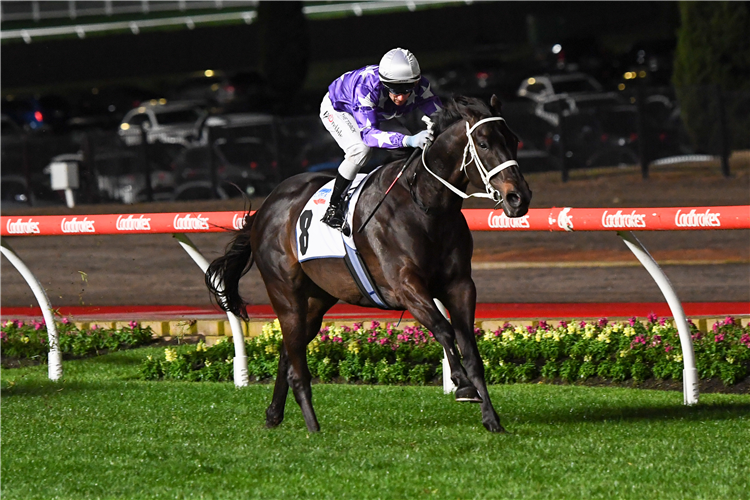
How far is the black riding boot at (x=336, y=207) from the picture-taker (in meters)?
6.30

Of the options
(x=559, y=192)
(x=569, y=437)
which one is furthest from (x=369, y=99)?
(x=559, y=192)

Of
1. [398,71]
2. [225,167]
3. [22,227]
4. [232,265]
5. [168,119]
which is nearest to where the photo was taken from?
[398,71]

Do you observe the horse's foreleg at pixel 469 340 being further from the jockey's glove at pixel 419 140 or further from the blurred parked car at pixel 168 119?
the blurred parked car at pixel 168 119

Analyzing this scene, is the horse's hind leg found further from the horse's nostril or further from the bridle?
the horse's nostril

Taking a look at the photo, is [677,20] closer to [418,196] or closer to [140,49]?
[140,49]

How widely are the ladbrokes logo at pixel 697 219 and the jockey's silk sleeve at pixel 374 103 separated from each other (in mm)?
1455

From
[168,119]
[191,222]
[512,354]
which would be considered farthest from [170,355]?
[168,119]

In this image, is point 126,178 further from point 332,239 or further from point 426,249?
point 426,249

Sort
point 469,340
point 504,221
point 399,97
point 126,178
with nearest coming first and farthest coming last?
point 469,340
point 399,97
point 504,221
point 126,178

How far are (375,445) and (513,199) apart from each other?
1.31m

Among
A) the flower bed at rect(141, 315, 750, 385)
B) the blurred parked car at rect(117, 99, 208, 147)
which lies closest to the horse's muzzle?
the flower bed at rect(141, 315, 750, 385)

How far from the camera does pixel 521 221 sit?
7.20 metres

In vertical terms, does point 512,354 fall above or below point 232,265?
below

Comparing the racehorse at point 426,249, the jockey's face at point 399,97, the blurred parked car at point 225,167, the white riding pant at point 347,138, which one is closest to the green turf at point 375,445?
the racehorse at point 426,249
